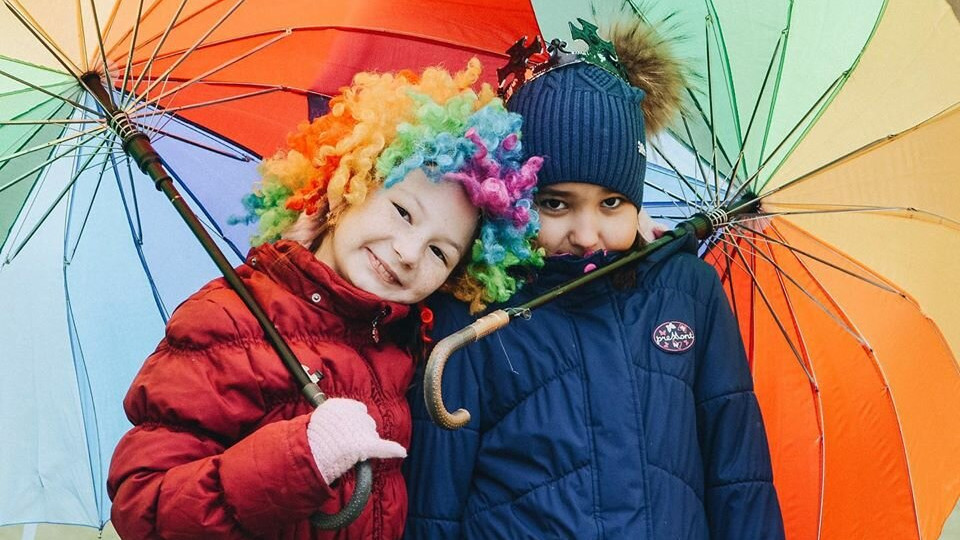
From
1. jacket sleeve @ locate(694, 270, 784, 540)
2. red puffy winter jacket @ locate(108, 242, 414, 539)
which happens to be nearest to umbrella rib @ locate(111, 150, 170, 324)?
red puffy winter jacket @ locate(108, 242, 414, 539)

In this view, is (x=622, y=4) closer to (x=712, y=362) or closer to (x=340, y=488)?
(x=712, y=362)

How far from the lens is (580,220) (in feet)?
6.36

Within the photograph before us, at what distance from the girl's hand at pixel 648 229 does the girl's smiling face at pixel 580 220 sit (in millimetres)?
118

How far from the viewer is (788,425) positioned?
221 cm

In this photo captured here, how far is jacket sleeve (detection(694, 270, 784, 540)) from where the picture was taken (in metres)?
1.92

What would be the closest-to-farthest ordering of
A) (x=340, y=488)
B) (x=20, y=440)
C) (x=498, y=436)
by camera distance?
1. (x=340, y=488)
2. (x=498, y=436)
3. (x=20, y=440)

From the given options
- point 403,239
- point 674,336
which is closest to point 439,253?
point 403,239

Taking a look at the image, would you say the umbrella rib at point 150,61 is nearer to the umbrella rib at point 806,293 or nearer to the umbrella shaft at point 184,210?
the umbrella shaft at point 184,210

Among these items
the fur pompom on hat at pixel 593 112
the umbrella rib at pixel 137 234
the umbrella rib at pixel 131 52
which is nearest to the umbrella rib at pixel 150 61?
the umbrella rib at pixel 131 52

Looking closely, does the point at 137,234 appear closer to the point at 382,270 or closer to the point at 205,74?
the point at 205,74

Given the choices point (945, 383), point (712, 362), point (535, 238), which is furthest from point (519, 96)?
point (945, 383)

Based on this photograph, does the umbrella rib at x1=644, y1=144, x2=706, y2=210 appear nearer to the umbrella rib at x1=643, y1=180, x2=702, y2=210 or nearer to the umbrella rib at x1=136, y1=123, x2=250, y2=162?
the umbrella rib at x1=643, y1=180, x2=702, y2=210

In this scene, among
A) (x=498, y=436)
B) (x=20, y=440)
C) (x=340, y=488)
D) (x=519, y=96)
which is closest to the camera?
(x=340, y=488)

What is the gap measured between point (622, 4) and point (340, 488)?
1.20m
